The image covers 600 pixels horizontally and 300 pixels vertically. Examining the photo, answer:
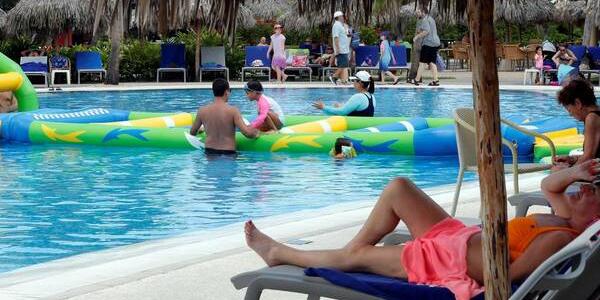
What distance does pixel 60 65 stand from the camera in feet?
86.3

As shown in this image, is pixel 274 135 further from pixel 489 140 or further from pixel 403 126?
pixel 489 140

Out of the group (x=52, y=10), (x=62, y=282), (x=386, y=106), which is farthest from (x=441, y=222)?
(x=52, y=10)

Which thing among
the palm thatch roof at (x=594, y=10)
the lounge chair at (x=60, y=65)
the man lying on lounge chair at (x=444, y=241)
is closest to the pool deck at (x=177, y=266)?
the man lying on lounge chair at (x=444, y=241)

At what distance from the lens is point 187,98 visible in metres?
22.7

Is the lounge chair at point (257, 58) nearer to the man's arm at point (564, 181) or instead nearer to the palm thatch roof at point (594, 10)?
the palm thatch roof at point (594, 10)

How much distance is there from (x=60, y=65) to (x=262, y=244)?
893 inches

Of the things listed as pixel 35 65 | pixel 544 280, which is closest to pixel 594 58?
pixel 35 65

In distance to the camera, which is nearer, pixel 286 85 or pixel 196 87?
pixel 196 87

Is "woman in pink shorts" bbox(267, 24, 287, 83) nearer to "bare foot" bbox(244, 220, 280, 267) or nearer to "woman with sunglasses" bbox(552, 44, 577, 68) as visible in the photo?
"woman with sunglasses" bbox(552, 44, 577, 68)

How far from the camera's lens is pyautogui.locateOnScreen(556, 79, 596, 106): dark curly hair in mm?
5984

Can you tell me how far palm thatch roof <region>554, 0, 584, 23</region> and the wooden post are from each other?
1124 inches

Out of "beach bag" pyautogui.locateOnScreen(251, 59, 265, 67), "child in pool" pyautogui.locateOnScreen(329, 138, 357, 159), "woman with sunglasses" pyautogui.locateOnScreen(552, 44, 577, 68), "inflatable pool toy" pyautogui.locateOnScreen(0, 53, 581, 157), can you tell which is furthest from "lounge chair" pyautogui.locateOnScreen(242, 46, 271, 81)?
"child in pool" pyautogui.locateOnScreen(329, 138, 357, 159)

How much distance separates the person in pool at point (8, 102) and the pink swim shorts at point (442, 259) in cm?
1312

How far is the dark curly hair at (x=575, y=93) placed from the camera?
19.6 ft
